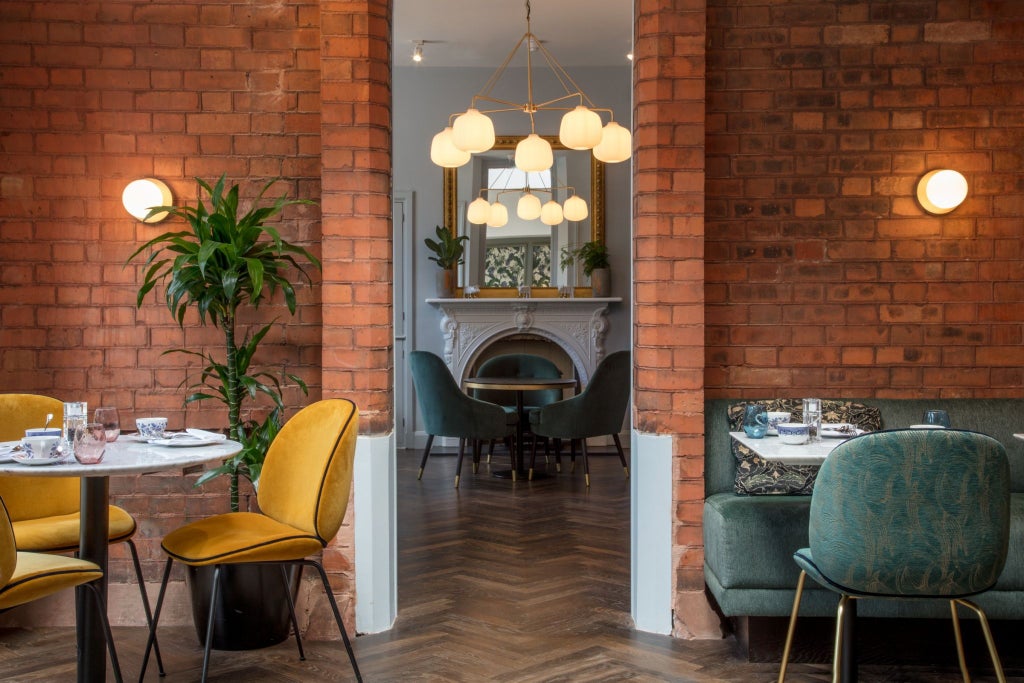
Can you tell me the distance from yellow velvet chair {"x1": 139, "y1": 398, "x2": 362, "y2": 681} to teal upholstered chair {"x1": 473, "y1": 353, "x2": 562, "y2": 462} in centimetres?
446

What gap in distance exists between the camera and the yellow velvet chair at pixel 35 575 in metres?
2.18

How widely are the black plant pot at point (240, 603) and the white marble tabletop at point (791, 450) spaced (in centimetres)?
161

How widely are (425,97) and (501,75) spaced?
2.26 feet

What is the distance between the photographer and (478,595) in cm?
384

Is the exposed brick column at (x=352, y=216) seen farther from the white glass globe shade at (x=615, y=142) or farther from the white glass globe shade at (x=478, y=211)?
the white glass globe shade at (x=478, y=211)

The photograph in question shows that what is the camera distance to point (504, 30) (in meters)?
6.97

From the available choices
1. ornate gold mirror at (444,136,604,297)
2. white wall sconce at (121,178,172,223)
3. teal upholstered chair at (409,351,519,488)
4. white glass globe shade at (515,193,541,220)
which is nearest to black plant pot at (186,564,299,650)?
A: white wall sconce at (121,178,172,223)

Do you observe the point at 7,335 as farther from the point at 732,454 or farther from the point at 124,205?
the point at 732,454

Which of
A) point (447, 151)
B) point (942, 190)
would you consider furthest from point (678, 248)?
point (447, 151)

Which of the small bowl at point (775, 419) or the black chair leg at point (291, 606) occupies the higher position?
the small bowl at point (775, 419)

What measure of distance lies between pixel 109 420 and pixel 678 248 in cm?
201

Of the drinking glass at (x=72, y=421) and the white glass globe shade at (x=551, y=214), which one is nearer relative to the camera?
the drinking glass at (x=72, y=421)

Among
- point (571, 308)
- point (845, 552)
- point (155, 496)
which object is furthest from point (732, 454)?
point (571, 308)

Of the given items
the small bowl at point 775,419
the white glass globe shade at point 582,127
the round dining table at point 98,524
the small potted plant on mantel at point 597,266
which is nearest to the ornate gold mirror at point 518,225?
the small potted plant on mantel at point 597,266
